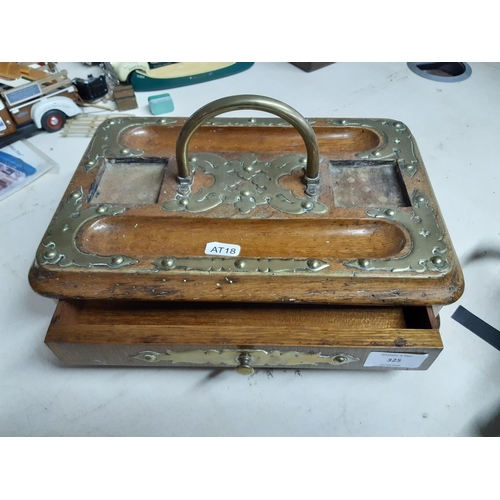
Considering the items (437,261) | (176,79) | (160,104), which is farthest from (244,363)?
(176,79)

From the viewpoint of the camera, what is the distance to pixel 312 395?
2.72ft

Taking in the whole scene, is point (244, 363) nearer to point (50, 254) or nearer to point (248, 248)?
point (248, 248)

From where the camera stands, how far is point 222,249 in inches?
30.2

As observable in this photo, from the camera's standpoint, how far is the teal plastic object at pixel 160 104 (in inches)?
53.8

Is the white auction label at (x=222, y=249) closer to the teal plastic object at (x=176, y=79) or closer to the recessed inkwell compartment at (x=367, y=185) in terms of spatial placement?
the recessed inkwell compartment at (x=367, y=185)

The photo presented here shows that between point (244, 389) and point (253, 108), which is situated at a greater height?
point (253, 108)

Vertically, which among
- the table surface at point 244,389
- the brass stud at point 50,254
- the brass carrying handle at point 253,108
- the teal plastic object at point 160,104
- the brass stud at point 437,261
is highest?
the brass carrying handle at point 253,108

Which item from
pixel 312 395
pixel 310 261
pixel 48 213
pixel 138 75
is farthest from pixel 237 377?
pixel 138 75

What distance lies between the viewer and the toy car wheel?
1287 millimetres

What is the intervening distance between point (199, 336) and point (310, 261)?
0.23 meters

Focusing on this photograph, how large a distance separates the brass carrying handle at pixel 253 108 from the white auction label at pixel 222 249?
155mm

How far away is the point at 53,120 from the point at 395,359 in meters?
1.20

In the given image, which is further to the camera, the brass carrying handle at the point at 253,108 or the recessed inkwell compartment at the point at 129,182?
the recessed inkwell compartment at the point at 129,182

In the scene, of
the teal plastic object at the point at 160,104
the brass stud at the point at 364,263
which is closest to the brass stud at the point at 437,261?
the brass stud at the point at 364,263
